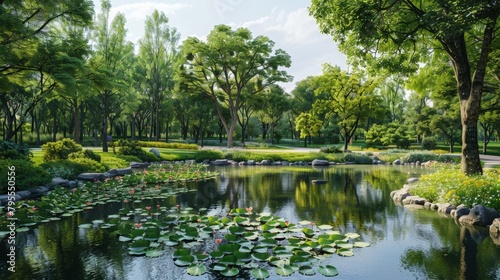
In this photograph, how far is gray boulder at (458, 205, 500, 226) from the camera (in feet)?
28.6

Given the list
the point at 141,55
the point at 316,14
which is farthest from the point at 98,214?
the point at 141,55

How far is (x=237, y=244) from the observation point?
20.7 feet

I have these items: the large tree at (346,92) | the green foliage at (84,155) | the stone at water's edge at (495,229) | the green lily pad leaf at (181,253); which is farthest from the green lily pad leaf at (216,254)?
the large tree at (346,92)

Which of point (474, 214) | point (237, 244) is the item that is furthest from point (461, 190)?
point (237, 244)

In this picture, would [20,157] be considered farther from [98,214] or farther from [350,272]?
[350,272]

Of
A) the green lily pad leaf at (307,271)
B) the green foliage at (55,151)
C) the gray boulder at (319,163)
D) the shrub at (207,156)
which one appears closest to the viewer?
the green lily pad leaf at (307,271)

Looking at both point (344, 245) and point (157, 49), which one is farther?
point (157, 49)

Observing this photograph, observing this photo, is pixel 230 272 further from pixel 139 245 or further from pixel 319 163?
pixel 319 163

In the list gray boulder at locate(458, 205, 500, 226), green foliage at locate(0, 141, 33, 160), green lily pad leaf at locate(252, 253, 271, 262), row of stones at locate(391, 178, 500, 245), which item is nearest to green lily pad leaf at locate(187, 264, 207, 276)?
green lily pad leaf at locate(252, 253, 271, 262)

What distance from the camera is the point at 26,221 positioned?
849 cm

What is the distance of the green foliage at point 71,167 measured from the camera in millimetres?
15734

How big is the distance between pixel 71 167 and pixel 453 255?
53.2 feet

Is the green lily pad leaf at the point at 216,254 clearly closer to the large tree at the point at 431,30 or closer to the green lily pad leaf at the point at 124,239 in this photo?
the green lily pad leaf at the point at 124,239

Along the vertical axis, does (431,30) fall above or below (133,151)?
above
